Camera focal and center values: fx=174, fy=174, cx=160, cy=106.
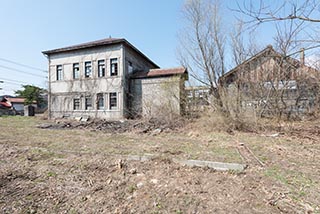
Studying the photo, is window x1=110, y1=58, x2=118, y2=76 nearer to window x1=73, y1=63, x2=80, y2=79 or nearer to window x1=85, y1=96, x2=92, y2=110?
window x1=85, y1=96, x2=92, y2=110

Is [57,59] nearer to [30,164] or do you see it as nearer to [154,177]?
[30,164]

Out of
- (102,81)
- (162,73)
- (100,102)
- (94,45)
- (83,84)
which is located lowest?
(100,102)

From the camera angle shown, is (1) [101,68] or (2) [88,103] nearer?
(1) [101,68]

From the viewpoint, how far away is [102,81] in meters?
16.0

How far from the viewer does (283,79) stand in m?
9.77

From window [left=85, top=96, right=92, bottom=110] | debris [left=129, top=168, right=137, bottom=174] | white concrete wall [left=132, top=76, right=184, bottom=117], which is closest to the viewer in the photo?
debris [left=129, top=168, right=137, bottom=174]

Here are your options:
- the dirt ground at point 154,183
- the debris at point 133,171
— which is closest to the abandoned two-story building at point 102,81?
the dirt ground at point 154,183

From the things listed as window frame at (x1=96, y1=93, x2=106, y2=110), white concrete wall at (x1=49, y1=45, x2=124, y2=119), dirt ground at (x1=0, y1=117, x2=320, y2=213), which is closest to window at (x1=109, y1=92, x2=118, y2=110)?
white concrete wall at (x1=49, y1=45, x2=124, y2=119)

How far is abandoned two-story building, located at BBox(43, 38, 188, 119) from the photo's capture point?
49.5 feet

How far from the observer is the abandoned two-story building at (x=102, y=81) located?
15.1 metres

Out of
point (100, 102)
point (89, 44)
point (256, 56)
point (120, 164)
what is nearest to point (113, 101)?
point (100, 102)

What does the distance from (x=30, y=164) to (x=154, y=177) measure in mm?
3058

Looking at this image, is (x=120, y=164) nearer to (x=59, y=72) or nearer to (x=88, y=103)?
(x=88, y=103)

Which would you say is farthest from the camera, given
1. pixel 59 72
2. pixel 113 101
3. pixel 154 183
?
pixel 59 72
